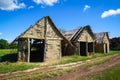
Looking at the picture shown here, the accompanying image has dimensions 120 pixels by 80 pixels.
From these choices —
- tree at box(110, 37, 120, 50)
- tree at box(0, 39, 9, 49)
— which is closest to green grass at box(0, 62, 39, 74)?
tree at box(110, 37, 120, 50)

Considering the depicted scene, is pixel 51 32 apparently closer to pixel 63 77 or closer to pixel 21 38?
pixel 21 38

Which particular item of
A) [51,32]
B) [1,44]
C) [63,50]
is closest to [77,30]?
[63,50]

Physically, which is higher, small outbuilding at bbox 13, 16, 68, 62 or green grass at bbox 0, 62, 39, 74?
small outbuilding at bbox 13, 16, 68, 62

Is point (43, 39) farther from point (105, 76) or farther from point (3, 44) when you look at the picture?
point (3, 44)

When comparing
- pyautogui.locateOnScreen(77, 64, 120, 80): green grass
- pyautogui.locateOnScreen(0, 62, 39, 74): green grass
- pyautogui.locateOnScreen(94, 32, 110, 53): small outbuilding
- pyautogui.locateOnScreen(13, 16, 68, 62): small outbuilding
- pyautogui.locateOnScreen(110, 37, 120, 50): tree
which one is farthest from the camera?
pyautogui.locateOnScreen(110, 37, 120, 50): tree

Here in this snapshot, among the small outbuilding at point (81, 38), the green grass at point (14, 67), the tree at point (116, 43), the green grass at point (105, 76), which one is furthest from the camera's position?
the tree at point (116, 43)

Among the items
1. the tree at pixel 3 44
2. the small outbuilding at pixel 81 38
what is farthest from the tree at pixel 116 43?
the tree at pixel 3 44

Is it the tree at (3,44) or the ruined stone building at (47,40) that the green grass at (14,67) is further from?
the tree at (3,44)

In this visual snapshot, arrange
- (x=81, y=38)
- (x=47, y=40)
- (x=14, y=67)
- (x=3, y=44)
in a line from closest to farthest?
(x=14, y=67) < (x=47, y=40) < (x=81, y=38) < (x=3, y=44)

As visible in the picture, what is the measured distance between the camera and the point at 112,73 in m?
14.5

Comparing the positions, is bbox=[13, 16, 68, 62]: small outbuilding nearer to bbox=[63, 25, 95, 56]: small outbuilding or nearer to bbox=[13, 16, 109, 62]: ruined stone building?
bbox=[13, 16, 109, 62]: ruined stone building

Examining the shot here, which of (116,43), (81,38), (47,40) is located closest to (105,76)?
(47,40)

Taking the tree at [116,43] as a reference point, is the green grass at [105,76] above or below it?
below

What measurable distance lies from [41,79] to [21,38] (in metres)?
11.9
